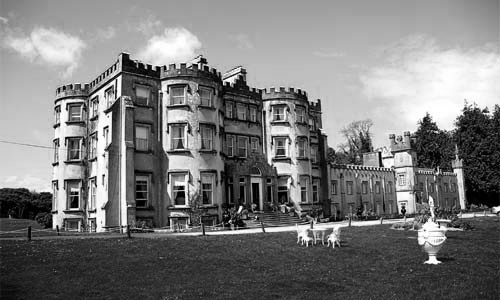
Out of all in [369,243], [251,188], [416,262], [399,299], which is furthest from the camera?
[251,188]

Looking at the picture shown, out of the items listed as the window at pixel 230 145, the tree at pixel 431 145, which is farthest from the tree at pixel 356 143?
the window at pixel 230 145

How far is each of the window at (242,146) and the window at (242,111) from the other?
191cm

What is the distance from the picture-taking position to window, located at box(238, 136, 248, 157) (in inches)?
1529

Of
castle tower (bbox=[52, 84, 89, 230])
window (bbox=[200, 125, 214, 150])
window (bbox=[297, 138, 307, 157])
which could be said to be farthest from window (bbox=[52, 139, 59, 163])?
window (bbox=[297, 138, 307, 157])

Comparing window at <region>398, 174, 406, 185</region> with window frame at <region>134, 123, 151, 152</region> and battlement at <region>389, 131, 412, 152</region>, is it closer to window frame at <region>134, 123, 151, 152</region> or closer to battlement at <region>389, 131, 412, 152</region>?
battlement at <region>389, 131, 412, 152</region>

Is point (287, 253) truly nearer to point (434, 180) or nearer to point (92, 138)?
point (92, 138)

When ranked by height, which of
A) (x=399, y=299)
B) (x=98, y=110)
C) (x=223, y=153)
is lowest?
(x=399, y=299)

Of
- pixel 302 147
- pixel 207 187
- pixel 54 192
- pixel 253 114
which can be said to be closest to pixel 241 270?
pixel 207 187

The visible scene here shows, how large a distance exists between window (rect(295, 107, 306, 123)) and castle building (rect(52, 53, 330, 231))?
0.64 feet

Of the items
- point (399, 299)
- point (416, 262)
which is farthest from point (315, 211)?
point (399, 299)

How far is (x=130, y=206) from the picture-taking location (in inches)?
1164

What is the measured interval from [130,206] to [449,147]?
56.2m

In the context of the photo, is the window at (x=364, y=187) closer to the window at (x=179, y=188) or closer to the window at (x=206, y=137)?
the window at (x=206, y=137)

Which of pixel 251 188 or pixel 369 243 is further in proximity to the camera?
pixel 251 188
